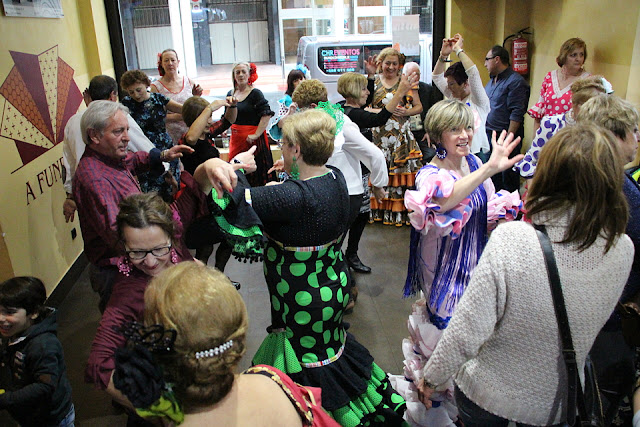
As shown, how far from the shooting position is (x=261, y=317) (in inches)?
144

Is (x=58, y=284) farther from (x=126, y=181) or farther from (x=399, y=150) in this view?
(x=399, y=150)

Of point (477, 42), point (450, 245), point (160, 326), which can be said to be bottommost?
point (450, 245)

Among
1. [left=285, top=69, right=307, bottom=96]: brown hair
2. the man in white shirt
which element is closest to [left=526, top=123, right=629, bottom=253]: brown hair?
the man in white shirt

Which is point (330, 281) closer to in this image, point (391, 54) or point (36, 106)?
point (36, 106)

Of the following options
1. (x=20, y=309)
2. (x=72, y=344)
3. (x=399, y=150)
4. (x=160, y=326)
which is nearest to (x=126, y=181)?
(x=20, y=309)

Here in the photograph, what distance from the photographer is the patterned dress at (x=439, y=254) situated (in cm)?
219

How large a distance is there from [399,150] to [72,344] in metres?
3.30

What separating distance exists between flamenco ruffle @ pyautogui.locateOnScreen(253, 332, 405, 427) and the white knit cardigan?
71 centimetres

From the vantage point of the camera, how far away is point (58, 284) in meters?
4.04

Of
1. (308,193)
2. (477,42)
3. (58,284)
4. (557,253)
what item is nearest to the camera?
(557,253)

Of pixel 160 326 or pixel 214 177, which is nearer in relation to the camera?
pixel 160 326

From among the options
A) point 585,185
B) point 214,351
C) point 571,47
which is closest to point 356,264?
point 571,47

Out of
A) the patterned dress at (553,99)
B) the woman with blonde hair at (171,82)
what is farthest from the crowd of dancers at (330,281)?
the woman with blonde hair at (171,82)

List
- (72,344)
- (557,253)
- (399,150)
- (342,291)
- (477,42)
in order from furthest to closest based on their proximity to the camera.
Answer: (477,42), (399,150), (72,344), (342,291), (557,253)
